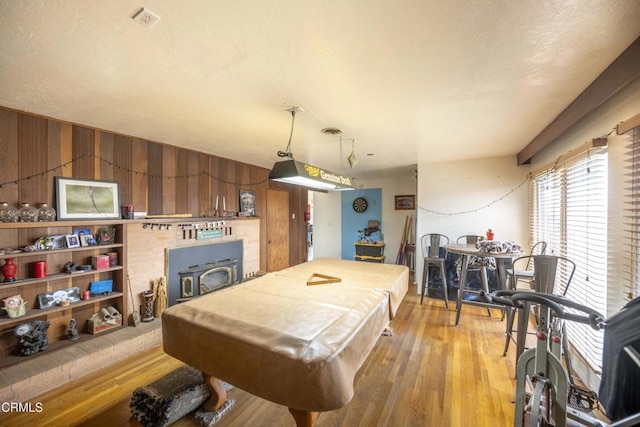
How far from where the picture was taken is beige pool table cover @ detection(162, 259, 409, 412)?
1.20 meters

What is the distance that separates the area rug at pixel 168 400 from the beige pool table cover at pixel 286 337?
15.1 inches

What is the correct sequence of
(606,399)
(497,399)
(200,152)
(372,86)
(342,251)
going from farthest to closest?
1. (342,251)
2. (200,152)
3. (497,399)
4. (372,86)
5. (606,399)

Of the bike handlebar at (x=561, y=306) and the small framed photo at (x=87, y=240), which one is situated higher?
the small framed photo at (x=87, y=240)

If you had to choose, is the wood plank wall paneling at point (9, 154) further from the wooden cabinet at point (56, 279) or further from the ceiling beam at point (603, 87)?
the ceiling beam at point (603, 87)

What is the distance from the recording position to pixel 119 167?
3096 millimetres

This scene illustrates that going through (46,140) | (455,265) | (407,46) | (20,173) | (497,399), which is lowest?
(497,399)

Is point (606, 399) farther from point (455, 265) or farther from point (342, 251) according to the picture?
point (342, 251)

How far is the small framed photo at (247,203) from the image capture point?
4816mm

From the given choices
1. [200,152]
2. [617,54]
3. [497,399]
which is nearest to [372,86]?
[617,54]

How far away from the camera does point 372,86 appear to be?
1.85 meters

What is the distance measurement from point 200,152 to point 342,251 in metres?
4.80

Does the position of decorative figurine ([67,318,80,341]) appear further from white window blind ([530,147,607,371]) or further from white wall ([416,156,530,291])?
white wall ([416,156,530,291])

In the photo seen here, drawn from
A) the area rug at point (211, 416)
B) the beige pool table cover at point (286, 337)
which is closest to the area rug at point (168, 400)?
the area rug at point (211, 416)

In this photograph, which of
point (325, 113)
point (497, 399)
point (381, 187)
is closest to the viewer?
point (497, 399)
